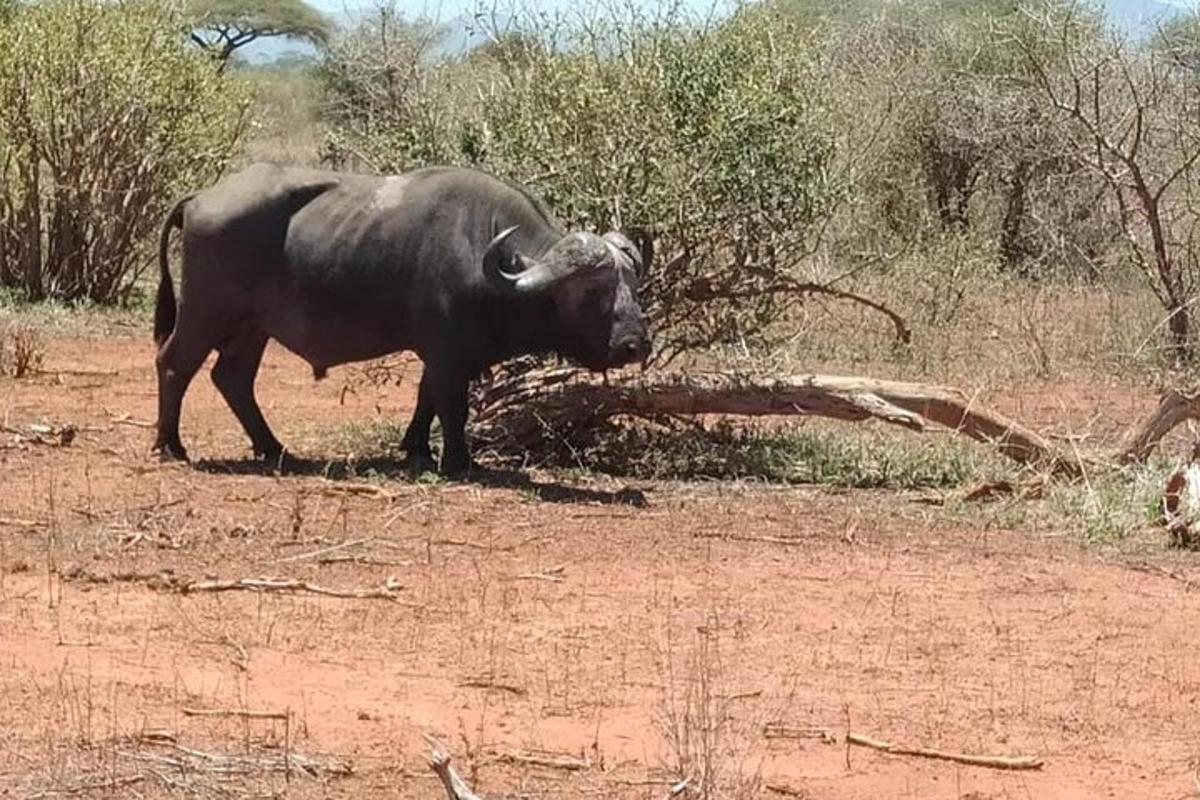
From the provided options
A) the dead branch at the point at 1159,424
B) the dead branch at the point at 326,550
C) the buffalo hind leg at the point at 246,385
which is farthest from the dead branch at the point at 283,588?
the dead branch at the point at 1159,424

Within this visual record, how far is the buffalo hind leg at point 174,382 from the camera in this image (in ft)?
36.7

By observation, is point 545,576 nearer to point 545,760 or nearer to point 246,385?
point 545,760


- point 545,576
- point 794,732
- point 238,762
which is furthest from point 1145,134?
point 238,762

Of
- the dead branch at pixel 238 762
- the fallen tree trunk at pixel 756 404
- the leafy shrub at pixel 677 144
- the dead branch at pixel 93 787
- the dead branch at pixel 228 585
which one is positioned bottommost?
the dead branch at pixel 93 787

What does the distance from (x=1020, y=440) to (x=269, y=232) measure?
443cm

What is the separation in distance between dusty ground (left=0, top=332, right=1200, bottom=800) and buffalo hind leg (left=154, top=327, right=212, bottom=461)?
0.71 feet

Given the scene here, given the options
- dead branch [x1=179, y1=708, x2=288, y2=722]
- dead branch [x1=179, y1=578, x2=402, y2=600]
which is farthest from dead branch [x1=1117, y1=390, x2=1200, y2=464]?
dead branch [x1=179, y1=708, x2=288, y2=722]

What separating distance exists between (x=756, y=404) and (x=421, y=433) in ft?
6.43

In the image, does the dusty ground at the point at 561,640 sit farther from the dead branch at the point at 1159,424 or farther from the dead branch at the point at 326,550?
the dead branch at the point at 1159,424

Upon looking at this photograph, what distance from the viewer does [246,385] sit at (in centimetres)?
1146

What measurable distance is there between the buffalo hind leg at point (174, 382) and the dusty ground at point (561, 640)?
217mm

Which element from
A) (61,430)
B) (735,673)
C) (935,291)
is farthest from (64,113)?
(735,673)

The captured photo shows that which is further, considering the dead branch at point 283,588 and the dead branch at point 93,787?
the dead branch at point 283,588

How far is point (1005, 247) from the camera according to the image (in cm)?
2264
